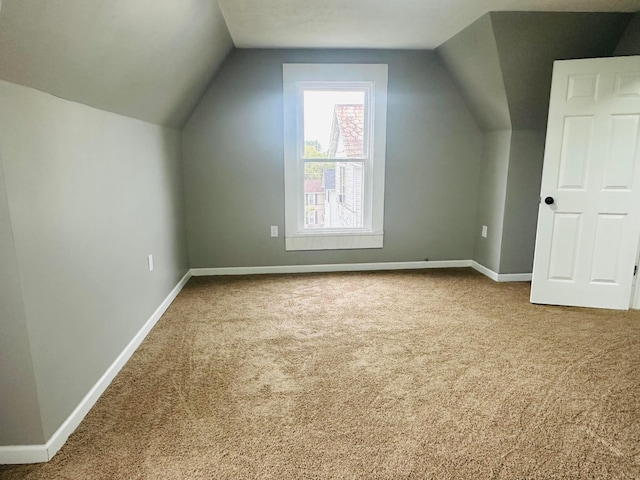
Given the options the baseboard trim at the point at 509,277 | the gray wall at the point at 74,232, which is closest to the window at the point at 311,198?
the gray wall at the point at 74,232

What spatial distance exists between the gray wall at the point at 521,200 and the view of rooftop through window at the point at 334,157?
1403 mm

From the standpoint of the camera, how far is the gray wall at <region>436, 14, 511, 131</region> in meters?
3.12

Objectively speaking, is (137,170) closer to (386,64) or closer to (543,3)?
(386,64)

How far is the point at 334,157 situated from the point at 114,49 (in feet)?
8.17

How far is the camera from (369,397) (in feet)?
6.74

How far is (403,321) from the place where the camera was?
3.00 meters

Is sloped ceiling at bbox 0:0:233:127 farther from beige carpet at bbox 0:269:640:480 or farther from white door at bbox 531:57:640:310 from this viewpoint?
white door at bbox 531:57:640:310

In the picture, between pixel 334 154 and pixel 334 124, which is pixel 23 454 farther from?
pixel 334 124

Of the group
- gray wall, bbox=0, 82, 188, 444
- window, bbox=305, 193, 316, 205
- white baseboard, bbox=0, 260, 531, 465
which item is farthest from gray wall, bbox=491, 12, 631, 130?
gray wall, bbox=0, 82, 188, 444

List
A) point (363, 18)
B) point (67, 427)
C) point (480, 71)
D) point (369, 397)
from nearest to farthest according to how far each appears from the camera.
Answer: point (67, 427), point (369, 397), point (363, 18), point (480, 71)

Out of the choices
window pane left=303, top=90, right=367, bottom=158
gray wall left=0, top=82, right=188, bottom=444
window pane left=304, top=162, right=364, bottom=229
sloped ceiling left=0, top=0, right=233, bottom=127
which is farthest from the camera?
window pane left=304, top=162, right=364, bottom=229

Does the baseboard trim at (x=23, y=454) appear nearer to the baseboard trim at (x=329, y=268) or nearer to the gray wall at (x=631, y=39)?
the baseboard trim at (x=329, y=268)

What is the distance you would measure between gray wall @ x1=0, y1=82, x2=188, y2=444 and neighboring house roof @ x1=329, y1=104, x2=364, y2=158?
1.83 m

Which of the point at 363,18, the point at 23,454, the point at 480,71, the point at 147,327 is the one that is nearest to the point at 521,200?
the point at 480,71
